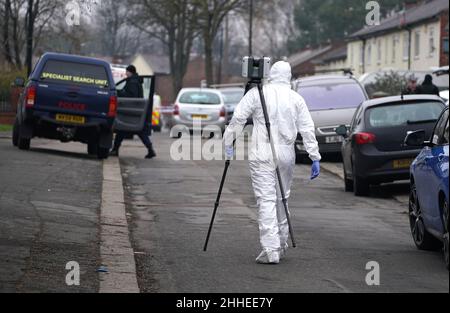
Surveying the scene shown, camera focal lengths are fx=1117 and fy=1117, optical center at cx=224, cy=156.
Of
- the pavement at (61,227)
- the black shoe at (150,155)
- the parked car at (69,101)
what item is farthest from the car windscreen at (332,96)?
the pavement at (61,227)

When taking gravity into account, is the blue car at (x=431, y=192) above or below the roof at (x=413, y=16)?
below

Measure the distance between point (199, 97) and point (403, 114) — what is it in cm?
2023

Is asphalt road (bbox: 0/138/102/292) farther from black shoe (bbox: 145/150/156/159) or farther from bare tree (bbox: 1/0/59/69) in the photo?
bare tree (bbox: 1/0/59/69)

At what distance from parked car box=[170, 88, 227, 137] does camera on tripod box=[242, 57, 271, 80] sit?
26304 millimetres

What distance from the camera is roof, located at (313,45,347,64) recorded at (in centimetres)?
8504

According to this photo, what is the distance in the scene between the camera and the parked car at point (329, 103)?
24203 millimetres

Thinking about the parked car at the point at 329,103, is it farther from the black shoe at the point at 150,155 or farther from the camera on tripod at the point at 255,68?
the camera on tripod at the point at 255,68

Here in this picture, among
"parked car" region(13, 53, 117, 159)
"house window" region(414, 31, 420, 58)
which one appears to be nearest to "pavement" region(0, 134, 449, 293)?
"parked car" region(13, 53, 117, 159)

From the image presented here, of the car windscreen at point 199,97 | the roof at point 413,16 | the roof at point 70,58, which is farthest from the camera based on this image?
the roof at point 413,16

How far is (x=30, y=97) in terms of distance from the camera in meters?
21.8

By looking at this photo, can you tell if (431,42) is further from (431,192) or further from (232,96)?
(431,192)

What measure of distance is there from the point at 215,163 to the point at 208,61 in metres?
46.1

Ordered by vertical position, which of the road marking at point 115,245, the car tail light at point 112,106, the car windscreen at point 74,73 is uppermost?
the car windscreen at point 74,73

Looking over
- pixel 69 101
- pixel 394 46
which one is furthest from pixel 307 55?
pixel 69 101
